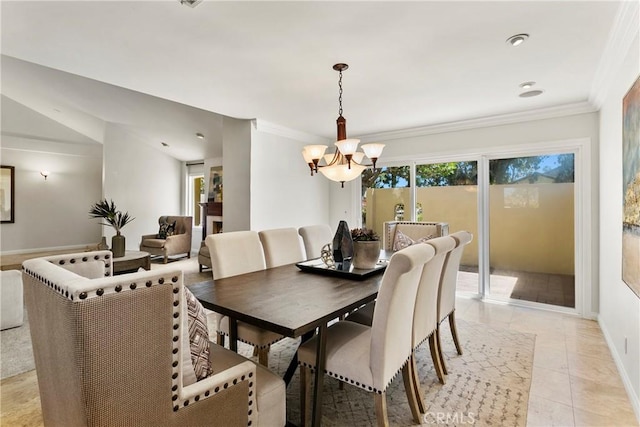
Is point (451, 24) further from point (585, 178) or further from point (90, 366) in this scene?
point (585, 178)

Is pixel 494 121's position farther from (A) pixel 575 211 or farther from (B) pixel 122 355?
(B) pixel 122 355

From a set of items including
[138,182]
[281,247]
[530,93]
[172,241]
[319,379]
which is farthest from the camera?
[138,182]

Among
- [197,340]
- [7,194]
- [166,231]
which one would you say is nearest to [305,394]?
[197,340]

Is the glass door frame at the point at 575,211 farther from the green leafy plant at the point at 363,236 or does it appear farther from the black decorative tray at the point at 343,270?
the green leafy plant at the point at 363,236

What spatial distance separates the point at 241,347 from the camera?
2.88 metres

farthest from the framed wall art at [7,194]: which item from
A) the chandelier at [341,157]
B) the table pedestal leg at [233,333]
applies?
the table pedestal leg at [233,333]

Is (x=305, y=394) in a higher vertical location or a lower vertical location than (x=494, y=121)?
lower

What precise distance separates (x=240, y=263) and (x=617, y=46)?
3093mm

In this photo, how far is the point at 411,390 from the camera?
1868 millimetres

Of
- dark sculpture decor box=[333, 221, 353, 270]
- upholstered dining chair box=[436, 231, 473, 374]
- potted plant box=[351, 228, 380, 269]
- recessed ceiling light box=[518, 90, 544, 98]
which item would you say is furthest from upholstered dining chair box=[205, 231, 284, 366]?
recessed ceiling light box=[518, 90, 544, 98]

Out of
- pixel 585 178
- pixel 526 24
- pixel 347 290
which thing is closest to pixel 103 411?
pixel 347 290

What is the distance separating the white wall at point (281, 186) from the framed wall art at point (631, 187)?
361 centimetres

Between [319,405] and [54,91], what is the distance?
6.96 m

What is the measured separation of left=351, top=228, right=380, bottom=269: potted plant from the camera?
248 cm
